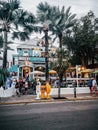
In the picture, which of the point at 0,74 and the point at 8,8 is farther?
the point at 8,8

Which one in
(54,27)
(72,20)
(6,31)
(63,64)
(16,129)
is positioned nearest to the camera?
(16,129)

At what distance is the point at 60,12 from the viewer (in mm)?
32438

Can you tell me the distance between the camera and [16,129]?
6.88 metres

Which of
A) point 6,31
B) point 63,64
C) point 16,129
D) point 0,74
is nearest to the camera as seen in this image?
point 16,129

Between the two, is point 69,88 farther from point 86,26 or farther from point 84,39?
point 86,26

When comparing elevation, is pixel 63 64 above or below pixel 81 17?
below

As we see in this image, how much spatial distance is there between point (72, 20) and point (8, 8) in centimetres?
1086

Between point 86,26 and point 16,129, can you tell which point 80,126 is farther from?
point 86,26

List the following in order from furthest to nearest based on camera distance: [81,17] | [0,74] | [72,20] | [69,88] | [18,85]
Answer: [81,17] → [72,20] → [69,88] → [18,85] → [0,74]

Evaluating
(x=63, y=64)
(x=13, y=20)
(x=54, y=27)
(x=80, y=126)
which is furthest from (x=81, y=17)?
(x=80, y=126)

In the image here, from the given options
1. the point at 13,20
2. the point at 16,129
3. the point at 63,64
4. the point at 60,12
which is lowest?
the point at 16,129

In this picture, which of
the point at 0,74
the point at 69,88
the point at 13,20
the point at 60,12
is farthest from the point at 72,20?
the point at 0,74

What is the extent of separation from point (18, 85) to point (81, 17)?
69.1ft

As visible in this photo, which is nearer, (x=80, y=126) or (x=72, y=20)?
(x=80, y=126)
